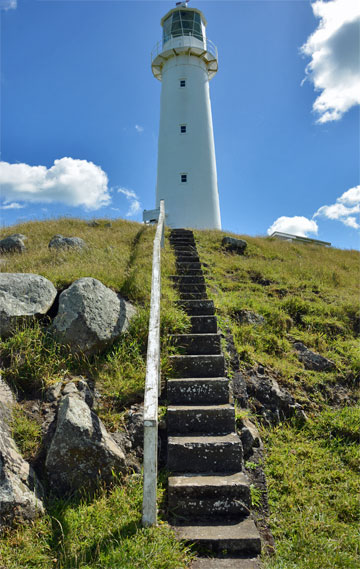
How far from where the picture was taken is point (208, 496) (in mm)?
3889

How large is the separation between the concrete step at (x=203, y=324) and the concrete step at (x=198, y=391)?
1.40 m

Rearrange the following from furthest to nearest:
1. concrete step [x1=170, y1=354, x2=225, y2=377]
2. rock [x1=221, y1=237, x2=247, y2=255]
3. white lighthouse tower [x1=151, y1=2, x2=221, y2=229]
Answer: white lighthouse tower [x1=151, y1=2, x2=221, y2=229] → rock [x1=221, y1=237, x2=247, y2=255] → concrete step [x1=170, y1=354, x2=225, y2=377]

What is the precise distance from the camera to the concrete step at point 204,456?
166 inches

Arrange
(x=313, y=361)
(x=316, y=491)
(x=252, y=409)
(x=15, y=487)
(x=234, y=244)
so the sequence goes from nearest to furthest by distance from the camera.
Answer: (x=15, y=487) → (x=316, y=491) → (x=252, y=409) → (x=313, y=361) → (x=234, y=244)

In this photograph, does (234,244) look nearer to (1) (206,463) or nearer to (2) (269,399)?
(2) (269,399)

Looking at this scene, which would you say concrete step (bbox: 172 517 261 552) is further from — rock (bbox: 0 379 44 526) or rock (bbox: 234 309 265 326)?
rock (bbox: 234 309 265 326)

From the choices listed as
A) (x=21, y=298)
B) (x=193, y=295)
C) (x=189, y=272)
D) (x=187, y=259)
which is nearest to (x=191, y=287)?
(x=193, y=295)

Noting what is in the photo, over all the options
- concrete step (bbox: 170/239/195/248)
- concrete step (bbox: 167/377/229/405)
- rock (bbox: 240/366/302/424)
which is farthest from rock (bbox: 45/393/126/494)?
concrete step (bbox: 170/239/195/248)

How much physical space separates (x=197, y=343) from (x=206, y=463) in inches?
80.6

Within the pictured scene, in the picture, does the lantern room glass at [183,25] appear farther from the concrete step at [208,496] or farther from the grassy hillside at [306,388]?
the concrete step at [208,496]

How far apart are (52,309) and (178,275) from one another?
345cm

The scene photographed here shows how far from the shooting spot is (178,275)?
8766 millimetres

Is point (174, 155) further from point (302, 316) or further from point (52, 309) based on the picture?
point (52, 309)

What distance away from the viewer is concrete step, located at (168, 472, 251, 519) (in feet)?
12.4
